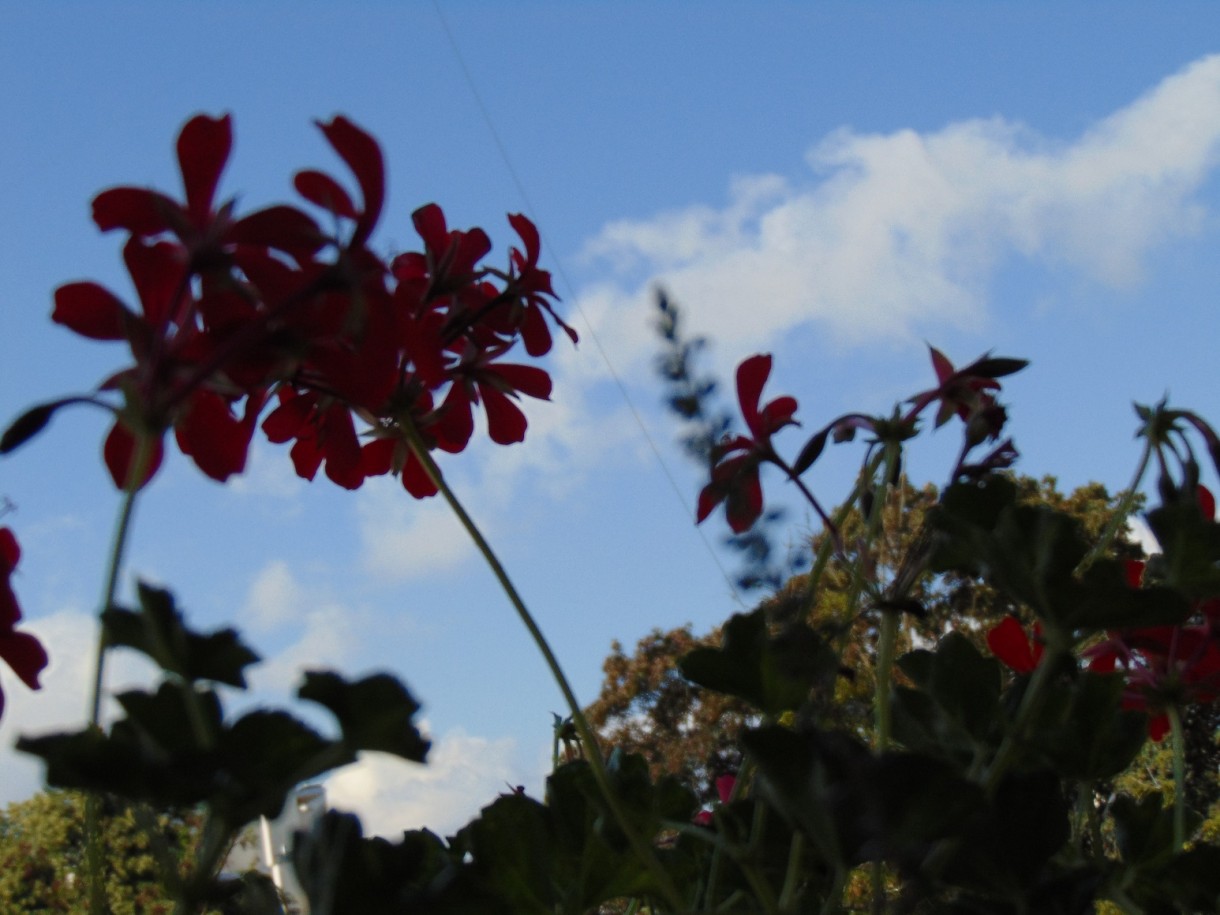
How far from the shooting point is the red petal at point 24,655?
508mm

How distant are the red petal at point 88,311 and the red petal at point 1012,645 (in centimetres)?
44

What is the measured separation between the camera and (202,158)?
0.46 meters

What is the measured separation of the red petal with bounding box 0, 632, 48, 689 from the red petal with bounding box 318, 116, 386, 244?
23cm

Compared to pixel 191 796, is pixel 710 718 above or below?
above

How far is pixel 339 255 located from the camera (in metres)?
0.39

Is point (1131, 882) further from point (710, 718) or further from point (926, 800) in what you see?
point (710, 718)

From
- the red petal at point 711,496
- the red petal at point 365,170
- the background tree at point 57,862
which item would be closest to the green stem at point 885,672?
the red petal at point 711,496

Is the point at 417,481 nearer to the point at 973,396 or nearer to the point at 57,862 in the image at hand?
the point at 973,396

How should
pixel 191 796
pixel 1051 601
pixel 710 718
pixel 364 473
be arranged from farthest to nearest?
pixel 710 718 < pixel 364 473 < pixel 1051 601 < pixel 191 796

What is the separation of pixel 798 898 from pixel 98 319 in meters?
0.38

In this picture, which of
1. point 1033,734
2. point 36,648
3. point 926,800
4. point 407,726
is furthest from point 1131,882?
point 36,648

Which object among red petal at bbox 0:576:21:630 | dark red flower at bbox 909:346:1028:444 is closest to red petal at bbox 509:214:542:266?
dark red flower at bbox 909:346:1028:444

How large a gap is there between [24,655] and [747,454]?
350mm

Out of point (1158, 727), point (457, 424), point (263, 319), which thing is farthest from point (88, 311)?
point (1158, 727)
